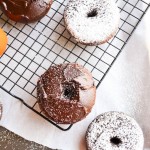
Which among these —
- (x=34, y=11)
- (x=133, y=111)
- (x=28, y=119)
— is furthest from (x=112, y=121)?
(x=34, y=11)

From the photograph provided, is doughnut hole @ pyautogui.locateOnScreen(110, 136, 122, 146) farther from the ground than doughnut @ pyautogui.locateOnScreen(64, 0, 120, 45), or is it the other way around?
doughnut @ pyautogui.locateOnScreen(64, 0, 120, 45)

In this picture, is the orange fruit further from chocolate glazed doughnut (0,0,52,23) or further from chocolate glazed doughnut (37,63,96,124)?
chocolate glazed doughnut (37,63,96,124)

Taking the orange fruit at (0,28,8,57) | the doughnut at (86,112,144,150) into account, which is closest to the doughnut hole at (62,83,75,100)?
the doughnut at (86,112,144,150)

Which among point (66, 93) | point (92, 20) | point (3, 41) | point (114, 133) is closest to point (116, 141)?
point (114, 133)

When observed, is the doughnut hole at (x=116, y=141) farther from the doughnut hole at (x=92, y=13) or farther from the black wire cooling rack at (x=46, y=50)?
the doughnut hole at (x=92, y=13)

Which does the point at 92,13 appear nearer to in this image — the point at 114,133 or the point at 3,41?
the point at 3,41

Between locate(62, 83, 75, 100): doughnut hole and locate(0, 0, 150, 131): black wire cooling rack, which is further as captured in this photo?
locate(0, 0, 150, 131): black wire cooling rack

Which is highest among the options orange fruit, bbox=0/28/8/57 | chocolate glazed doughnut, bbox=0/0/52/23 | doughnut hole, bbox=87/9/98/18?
doughnut hole, bbox=87/9/98/18
